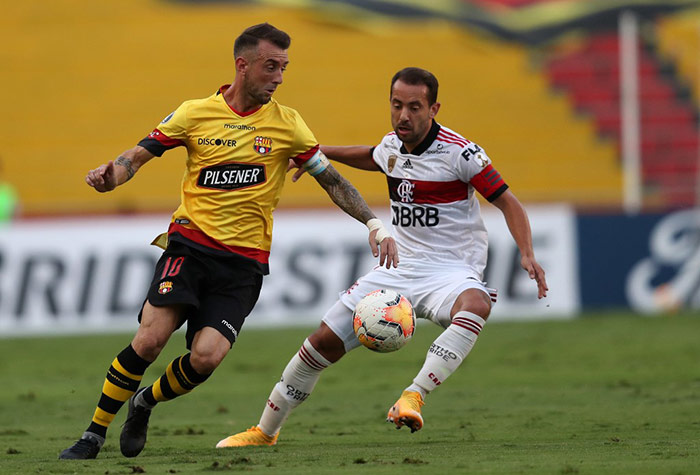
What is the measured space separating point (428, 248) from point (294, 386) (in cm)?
124

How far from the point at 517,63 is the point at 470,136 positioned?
231 centimetres

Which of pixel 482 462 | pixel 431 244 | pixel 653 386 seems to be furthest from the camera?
pixel 653 386

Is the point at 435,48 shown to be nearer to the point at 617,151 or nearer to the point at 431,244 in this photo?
the point at 617,151

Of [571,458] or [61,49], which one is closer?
[571,458]

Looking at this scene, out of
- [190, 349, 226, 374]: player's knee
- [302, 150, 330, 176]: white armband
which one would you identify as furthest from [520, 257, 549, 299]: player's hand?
[190, 349, 226, 374]: player's knee

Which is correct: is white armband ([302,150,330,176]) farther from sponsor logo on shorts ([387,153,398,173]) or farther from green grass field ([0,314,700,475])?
green grass field ([0,314,700,475])

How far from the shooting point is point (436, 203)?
7465mm

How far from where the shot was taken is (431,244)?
753 centimetres

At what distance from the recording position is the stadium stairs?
824 inches

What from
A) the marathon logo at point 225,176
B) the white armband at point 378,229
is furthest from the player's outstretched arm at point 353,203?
the marathon logo at point 225,176

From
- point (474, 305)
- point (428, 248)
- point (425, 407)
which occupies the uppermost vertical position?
point (428, 248)

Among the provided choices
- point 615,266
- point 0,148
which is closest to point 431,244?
point 615,266

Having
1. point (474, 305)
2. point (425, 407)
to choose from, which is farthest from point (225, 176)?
point (425, 407)

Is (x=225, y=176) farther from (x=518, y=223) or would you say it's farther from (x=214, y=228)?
(x=518, y=223)
